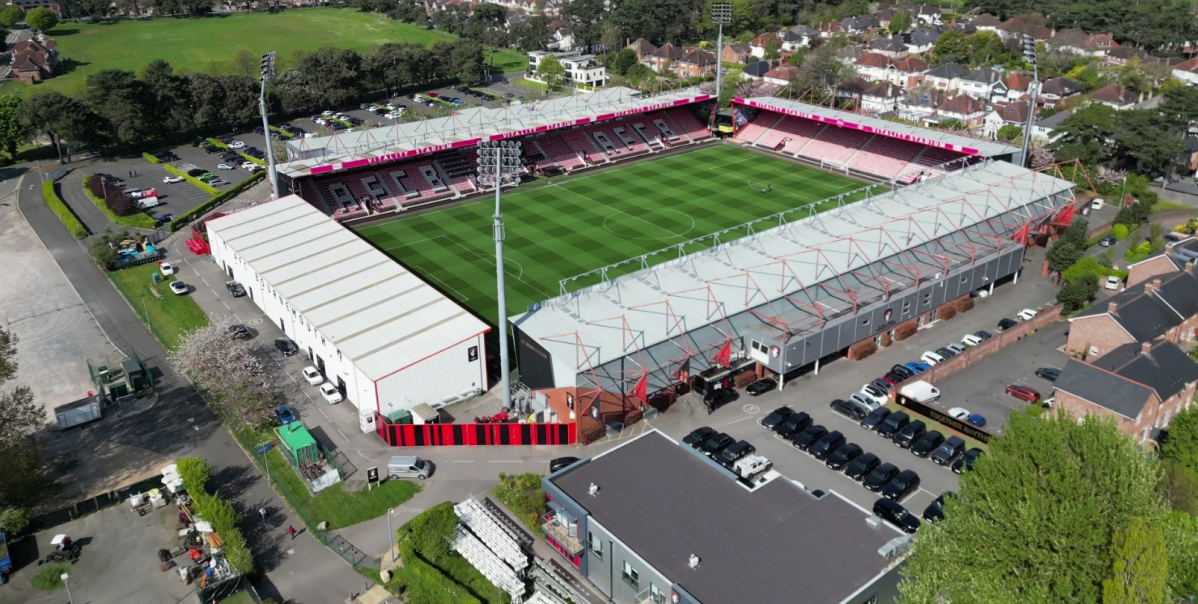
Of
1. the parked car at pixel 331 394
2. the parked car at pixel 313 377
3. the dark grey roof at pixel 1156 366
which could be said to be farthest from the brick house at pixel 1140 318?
the parked car at pixel 313 377

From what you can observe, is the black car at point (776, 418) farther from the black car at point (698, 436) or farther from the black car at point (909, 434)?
the black car at point (909, 434)

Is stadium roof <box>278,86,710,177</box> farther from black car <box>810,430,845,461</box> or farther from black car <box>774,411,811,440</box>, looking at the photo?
black car <box>810,430,845,461</box>

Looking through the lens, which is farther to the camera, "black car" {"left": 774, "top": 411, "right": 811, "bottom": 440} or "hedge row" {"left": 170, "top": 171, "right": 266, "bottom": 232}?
"hedge row" {"left": 170, "top": 171, "right": 266, "bottom": 232}

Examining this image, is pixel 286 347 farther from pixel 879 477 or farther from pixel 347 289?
pixel 879 477

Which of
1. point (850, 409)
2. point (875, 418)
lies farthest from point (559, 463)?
point (875, 418)

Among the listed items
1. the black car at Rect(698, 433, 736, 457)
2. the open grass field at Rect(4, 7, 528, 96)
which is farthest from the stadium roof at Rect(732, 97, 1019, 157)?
the open grass field at Rect(4, 7, 528, 96)
